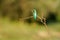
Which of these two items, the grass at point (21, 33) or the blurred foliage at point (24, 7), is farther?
the blurred foliage at point (24, 7)

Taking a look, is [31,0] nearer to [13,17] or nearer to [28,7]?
[28,7]

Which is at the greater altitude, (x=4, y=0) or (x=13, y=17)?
(x=4, y=0)

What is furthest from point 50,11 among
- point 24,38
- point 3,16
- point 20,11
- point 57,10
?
point 24,38

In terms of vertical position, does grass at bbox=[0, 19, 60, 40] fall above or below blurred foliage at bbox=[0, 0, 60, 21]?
below

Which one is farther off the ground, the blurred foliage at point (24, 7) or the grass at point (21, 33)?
the blurred foliage at point (24, 7)

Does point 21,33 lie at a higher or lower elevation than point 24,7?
lower

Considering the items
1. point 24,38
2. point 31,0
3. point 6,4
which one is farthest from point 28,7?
point 24,38

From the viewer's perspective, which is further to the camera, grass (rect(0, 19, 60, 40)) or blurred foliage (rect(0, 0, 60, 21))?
blurred foliage (rect(0, 0, 60, 21))

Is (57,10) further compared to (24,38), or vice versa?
(57,10)
